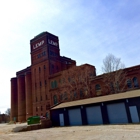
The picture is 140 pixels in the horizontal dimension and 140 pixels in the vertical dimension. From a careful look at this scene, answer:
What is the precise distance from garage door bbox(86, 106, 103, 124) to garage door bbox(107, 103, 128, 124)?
1483mm

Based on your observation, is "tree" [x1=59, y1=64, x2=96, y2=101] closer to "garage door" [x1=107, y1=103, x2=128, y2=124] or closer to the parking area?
"garage door" [x1=107, y1=103, x2=128, y2=124]

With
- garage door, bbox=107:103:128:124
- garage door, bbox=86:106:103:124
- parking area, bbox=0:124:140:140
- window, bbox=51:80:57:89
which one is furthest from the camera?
window, bbox=51:80:57:89

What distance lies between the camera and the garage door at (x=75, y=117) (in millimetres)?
23922

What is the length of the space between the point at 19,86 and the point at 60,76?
85.6ft

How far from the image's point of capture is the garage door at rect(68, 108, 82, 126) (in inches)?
942

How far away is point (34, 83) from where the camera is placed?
56.2 metres

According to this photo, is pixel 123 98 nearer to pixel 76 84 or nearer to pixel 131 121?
pixel 131 121

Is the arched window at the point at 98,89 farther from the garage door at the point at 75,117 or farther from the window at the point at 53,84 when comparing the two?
the window at the point at 53,84

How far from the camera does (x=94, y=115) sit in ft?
72.9

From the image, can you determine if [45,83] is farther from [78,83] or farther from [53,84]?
[78,83]

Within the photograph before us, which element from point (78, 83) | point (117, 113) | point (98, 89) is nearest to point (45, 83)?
point (78, 83)

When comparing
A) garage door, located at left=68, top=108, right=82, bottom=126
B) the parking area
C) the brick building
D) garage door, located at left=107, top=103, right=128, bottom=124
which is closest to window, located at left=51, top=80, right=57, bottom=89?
the brick building

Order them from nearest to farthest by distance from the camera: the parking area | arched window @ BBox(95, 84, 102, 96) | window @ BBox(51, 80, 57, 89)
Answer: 1. the parking area
2. arched window @ BBox(95, 84, 102, 96)
3. window @ BBox(51, 80, 57, 89)

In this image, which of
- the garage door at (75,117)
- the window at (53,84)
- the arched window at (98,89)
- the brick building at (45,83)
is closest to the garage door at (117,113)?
the garage door at (75,117)
